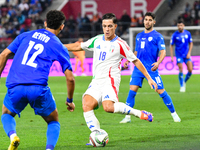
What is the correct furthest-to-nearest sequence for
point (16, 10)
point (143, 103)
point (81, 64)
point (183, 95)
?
point (16, 10) → point (81, 64) → point (183, 95) → point (143, 103)

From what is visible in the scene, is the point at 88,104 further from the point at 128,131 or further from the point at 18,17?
the point at 18,17

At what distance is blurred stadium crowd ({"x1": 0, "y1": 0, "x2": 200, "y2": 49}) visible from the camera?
2322cm

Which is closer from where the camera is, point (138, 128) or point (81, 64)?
point (138, 128)

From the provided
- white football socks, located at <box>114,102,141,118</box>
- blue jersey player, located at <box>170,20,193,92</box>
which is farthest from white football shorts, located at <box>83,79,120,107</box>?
blue jersey player, located at <box>170,20,193,92</box>

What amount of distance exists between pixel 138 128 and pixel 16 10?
22.6 m

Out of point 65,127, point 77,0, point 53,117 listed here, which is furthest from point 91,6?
point 53,117

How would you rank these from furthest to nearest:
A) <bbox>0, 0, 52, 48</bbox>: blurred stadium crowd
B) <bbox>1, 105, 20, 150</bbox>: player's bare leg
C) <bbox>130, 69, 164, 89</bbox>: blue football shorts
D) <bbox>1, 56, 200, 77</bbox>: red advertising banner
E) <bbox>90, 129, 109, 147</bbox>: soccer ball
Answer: <bbox>0, 0, 52, 48</bbox>: blurred stadium crowd → <bbox>1, 56, 200, 77</bbox>: red advertising banner → <bbox>130, 69, 164, 89</bbox>: blue football shorts → <bbox>90, 129, 109, 147</bbox>: soccer ball → <bbox>1, 105, 20, 150</bbox>: player's bare leg

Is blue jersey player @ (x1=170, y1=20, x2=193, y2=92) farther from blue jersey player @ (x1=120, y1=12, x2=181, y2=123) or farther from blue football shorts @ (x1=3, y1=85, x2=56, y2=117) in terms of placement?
blue football shorts @ (x1=3, y1=85, x2=56, y2=117)

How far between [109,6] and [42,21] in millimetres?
5835

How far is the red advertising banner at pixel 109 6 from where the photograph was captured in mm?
27375

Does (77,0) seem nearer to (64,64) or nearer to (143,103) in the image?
(143,103)

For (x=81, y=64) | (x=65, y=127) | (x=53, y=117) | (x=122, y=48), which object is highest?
(x=122, y=48)

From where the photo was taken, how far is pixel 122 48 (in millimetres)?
5449

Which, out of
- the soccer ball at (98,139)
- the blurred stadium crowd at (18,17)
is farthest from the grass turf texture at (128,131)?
the blurred stadium crowd at (18,17)
